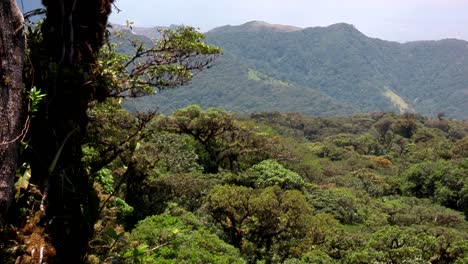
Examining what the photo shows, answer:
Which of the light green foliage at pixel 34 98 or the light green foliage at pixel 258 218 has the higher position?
the light green foliage at pixel 34 98

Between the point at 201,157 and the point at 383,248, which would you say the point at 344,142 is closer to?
the point at 201,157

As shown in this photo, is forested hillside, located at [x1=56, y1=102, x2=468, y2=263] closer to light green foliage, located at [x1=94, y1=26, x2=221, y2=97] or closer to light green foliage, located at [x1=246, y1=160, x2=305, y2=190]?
light green foliage, located at [x1=246, y1=160, x2=305, y2=190]

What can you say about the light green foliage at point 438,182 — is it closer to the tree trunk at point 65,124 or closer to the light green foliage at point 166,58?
the light green foliage at point 166,58

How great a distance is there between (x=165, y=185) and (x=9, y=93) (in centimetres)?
1908

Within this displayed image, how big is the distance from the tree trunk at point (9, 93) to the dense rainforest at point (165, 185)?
0.30 ft

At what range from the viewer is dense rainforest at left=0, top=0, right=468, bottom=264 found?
3818mm

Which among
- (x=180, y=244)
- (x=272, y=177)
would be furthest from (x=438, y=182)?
(x=180, y=244)

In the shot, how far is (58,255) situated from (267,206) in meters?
14.8

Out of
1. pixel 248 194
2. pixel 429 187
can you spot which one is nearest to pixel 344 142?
pixel 429 187

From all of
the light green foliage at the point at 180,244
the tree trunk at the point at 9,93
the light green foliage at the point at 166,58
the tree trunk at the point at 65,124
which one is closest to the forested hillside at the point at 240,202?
the light green foliage at the point at 180,244

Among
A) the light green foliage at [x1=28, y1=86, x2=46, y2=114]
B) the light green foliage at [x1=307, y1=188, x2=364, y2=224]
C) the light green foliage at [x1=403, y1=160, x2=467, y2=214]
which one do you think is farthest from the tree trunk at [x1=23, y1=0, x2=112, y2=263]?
the light green foliage at [x1=403, y1=160, x2=467, y2=214]

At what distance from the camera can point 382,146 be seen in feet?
269

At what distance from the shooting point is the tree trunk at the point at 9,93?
3.22m

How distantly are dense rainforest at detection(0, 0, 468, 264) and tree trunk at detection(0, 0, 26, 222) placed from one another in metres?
0.09
